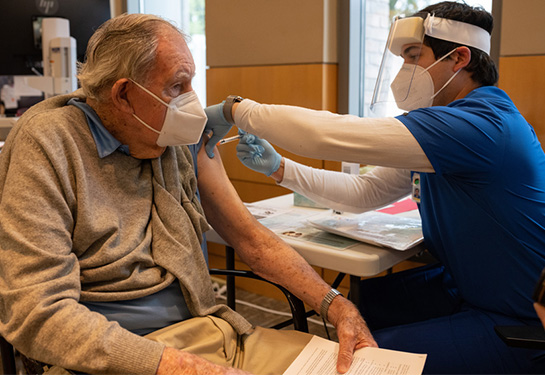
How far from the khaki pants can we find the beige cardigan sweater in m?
0.04

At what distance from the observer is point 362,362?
4.17 ft

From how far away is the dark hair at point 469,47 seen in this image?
1.67 metres

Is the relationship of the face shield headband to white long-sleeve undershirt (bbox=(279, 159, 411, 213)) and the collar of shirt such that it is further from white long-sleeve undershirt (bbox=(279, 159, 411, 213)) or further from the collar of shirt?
the collar of shirt

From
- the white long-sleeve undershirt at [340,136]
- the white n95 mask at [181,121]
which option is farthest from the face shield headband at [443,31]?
the white n95 mask at [181,121]

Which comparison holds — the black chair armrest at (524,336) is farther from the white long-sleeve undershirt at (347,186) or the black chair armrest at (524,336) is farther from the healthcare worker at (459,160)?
the white long-sleeve undershirt at (347,186)

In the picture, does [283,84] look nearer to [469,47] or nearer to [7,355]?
[469,47]

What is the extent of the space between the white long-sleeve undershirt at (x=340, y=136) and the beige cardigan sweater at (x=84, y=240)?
0.93ft

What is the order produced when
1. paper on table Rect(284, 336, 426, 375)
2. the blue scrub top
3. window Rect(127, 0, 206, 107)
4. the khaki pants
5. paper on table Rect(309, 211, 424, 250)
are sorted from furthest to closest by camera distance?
window Rect(127, 0, 206, 107), paper on table Rect(309, 211, 424, 250), the blue scrub top, the khaki pants, paper on table Rect(284, 336, 426, 375)

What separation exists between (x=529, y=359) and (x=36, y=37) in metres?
3.08

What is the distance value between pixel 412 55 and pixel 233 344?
109 centimetres

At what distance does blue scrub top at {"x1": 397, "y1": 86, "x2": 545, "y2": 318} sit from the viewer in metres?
1.42

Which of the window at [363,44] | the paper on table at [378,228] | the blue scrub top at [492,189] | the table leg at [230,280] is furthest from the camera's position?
the window at [363,44]

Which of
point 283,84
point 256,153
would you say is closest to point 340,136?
point 256,153

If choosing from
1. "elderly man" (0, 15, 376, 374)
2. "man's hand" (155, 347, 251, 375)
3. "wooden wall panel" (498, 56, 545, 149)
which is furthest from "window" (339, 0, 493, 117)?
"man's hand" (155, 347, 251, 375)
